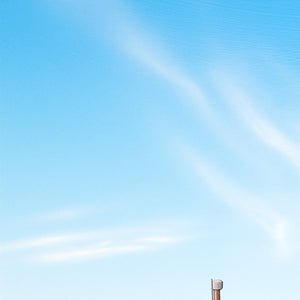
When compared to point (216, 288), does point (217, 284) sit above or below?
above

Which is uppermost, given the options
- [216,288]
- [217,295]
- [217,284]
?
[217,284]

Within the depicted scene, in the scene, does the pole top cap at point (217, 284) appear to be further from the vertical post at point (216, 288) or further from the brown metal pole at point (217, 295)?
the brown metal pole at point (217, 295)

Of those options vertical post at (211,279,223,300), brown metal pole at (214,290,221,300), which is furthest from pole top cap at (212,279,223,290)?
brown metal pole at (214,290,221,300)

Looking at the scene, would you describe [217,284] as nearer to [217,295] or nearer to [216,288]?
[216,288]

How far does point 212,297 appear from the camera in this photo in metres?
24.8

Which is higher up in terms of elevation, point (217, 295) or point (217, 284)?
point (217, 284)

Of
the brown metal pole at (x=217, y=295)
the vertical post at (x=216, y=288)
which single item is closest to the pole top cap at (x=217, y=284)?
the vertical post at (x=216, y=288)

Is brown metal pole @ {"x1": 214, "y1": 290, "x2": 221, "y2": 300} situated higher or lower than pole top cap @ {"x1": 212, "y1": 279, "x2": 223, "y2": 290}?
lower

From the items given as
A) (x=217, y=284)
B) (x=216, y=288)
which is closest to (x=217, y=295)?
(x=216, y=288)

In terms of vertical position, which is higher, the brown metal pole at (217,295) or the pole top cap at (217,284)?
the pole top cap at (217,284)

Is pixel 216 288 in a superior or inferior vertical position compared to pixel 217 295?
superior

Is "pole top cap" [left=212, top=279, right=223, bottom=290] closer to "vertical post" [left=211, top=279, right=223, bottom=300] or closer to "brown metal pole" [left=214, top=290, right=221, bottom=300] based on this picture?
"vertical post" [left=211, top=279, right=223, bottom=300]
